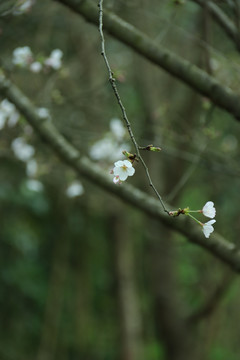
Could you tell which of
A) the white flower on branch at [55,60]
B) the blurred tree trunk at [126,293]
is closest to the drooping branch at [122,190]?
the white flower on branch at [55,60]

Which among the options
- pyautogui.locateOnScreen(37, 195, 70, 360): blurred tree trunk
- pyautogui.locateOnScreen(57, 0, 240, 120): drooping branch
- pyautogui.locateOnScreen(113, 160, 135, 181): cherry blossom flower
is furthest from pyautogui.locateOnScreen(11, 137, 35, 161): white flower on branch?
pyautogui.locateOnScreen(37, 195, 70, 360): blurred tree trunk

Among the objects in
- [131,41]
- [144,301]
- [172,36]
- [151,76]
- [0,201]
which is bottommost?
[131,41]

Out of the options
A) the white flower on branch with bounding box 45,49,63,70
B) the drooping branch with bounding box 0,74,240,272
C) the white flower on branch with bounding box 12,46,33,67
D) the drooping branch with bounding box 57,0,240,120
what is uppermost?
the white flower on branch with bounding box 45,49,63,70

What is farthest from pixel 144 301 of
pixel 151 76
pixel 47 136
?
pixel 47 136

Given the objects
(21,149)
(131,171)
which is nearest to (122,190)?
(131,171)

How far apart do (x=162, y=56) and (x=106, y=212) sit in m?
3.83

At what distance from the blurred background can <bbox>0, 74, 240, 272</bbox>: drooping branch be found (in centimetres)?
37

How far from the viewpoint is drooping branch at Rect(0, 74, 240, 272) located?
203 centimetres

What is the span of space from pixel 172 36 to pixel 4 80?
3.18 metres

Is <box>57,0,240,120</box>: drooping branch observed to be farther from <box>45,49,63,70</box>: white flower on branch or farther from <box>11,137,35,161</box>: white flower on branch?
<box>11,137,35,161</box>: white flower on branch

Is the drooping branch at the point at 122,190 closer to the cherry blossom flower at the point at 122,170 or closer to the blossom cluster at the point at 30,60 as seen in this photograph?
the blossom cluster at the point at 30,60

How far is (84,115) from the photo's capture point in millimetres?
5012

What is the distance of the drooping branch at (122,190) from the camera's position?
6.65ft

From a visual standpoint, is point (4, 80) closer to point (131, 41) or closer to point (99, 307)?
point (131, 41)
